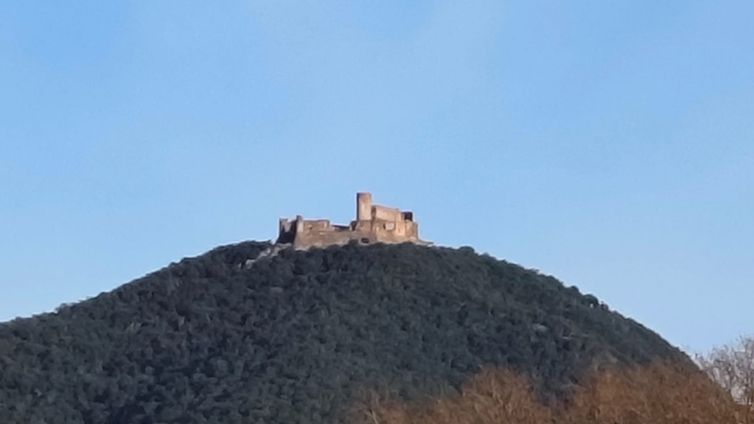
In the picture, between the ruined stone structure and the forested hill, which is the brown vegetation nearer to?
the forested hill

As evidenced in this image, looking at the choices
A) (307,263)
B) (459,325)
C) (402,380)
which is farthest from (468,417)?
(307,263)

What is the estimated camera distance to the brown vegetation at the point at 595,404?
38.2m

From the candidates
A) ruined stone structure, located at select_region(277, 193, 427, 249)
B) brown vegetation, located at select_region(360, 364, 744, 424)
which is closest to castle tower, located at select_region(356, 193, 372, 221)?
ruined stone structure, located at select_region(277, 193, 427, 249)

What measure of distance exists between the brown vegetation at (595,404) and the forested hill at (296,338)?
19.0 ft

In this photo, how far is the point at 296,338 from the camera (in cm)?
6644

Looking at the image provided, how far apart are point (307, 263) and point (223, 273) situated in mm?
3926

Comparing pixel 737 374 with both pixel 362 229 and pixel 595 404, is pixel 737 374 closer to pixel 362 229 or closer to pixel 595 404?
pixel 595 404

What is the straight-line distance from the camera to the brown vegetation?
38.2 meters

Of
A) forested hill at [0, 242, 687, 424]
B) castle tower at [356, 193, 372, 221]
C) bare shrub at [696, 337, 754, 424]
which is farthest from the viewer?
castle tower at [356, 193, 372, 221]

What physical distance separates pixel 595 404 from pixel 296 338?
24899 mm

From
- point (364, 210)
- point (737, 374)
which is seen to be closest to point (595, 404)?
point (737, 374)

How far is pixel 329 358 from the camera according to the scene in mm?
64125

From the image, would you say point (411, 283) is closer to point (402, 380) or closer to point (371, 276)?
point (371, 276)

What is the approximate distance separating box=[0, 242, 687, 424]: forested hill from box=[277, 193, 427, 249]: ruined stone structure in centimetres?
89
